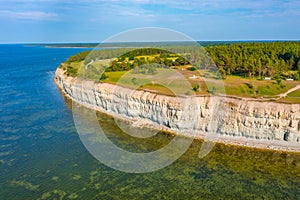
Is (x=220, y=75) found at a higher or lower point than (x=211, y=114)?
higher

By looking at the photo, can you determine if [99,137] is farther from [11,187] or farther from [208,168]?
[208,168]

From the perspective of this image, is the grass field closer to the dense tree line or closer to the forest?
the dense tree line

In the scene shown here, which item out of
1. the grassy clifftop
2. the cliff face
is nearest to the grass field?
the grassy clifftop

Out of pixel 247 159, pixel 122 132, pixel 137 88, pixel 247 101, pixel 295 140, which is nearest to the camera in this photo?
pixel 247 159

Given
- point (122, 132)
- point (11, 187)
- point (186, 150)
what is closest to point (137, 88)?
point (122, 132)

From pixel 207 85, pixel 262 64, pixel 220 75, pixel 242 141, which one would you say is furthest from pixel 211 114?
pixel 262 64

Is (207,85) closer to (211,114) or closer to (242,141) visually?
(211,114)
